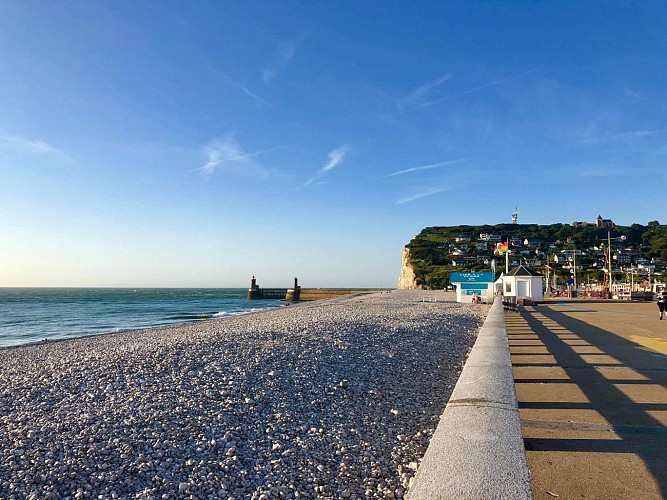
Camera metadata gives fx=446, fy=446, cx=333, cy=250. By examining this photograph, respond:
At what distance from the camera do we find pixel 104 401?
5680 millimetres

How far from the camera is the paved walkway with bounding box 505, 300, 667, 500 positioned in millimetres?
3111

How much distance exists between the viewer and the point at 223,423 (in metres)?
4.64

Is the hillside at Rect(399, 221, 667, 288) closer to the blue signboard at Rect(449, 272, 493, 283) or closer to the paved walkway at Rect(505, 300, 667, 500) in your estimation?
the blue signboard at Rect(449, 272, 493, 283)

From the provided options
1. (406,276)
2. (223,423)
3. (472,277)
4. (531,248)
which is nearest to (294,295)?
(406,276)

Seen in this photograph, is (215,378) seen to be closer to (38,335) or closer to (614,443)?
(614,443)

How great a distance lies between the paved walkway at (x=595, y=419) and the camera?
3111 mm

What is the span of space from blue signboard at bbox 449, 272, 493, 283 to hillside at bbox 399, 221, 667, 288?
5425cm

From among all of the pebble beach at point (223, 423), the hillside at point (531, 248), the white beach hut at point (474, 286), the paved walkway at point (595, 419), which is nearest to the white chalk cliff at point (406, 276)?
Answer: the hillside at point (531, 248)

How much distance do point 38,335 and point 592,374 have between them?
85.6 feet

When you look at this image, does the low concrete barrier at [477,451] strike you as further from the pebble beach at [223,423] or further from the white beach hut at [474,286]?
the white beach hut at [474,286]

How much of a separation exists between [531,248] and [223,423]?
4781 inches

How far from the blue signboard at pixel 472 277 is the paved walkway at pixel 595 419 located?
19756 mm

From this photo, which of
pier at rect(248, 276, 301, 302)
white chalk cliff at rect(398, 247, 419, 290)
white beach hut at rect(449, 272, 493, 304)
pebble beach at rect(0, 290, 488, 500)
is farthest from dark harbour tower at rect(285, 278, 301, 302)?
pebble beach at rect(0, 290, 488, 500)

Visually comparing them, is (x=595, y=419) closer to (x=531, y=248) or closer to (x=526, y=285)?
(x=526, y=285)
